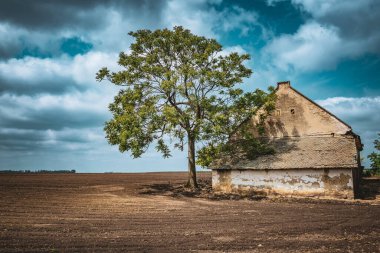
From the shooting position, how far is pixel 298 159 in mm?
25672

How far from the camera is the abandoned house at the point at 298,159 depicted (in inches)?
946

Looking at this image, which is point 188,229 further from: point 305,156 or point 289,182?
point 305,156

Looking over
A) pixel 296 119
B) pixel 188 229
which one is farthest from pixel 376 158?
pixel 188 229

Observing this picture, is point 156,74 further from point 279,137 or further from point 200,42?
point 279,137

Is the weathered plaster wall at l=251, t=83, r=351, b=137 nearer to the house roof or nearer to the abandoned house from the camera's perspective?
the abandoned house

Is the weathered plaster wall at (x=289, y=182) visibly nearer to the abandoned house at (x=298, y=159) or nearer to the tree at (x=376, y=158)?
the abandoned house at (x=298, y=159)

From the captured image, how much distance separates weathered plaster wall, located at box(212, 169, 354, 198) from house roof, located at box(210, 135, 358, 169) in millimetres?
582

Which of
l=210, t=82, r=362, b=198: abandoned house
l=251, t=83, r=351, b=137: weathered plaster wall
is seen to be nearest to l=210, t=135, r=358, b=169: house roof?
→ l=210, t=82, r=362, b=198: abandoned house

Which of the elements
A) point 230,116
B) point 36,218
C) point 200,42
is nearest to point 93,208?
point 36,218

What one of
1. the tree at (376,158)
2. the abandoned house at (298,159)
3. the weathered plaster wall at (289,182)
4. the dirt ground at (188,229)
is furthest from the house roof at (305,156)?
the tree at (376,158)

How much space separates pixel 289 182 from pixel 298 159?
2070 millimetres

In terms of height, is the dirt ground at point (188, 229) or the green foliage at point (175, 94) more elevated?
the green foliage at point (175, 94)

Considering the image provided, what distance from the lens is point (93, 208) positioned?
18938 millimetres

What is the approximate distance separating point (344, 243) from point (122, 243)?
304 inches
